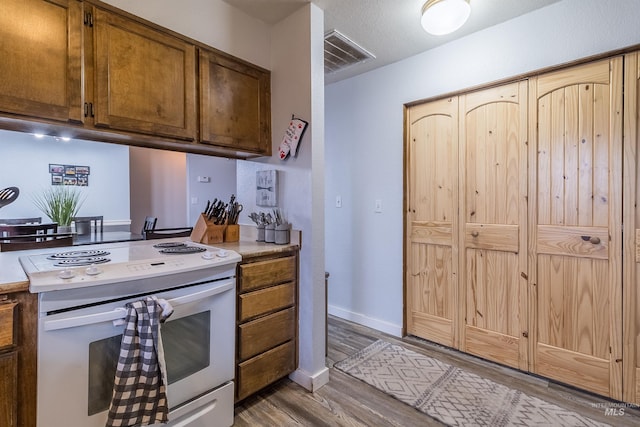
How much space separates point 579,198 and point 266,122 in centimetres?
201

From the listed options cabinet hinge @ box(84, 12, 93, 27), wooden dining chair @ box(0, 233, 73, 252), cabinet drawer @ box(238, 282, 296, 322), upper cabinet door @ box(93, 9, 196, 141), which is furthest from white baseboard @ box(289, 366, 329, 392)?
cabinet hinge @ box(84, 12, 93, 27)

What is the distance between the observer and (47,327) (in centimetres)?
104

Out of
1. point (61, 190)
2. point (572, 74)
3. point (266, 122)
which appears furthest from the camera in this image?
point (61, 190)

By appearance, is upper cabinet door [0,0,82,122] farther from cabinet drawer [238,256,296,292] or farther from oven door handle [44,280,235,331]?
cabinet drawer [238,256,296,292]

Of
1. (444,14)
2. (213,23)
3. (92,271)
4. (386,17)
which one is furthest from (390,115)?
(92,271)

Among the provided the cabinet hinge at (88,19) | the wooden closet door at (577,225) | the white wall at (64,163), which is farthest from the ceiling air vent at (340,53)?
the white wall at (64,163)

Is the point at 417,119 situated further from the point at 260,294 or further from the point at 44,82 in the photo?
the point at 44,82

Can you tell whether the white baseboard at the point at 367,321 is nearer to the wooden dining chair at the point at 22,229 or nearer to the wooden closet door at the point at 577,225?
the wooden closet door at the point at 577,225

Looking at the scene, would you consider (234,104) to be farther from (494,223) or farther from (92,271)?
(494,223)

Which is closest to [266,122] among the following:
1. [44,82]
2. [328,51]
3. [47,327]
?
[328,51]

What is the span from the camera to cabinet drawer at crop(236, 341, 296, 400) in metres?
1.67

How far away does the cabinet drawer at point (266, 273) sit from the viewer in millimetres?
1676

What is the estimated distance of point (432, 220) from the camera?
2490mm

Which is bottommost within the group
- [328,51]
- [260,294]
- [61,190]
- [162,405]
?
[162,405]
